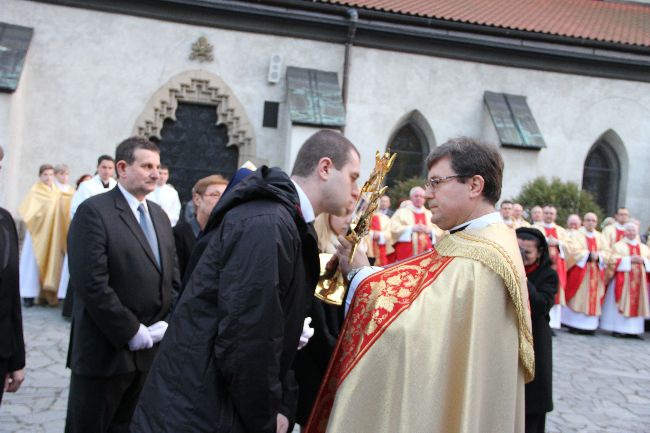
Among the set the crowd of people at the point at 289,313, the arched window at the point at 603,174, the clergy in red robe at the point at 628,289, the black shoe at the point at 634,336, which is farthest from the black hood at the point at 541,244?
the arched window at the point at 603,174

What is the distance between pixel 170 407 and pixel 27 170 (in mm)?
12826

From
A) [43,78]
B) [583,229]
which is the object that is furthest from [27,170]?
[583,229]

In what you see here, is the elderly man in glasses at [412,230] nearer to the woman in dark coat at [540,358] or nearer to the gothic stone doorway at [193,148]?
the gothic stone doorway at [193,148]

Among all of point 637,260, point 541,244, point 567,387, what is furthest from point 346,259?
point 637,260

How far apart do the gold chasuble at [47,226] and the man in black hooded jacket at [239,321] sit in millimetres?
8250

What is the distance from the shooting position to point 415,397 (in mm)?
2473

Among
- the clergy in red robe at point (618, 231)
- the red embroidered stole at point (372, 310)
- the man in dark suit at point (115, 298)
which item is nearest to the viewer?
the red embroidered stole at point (372, 310)

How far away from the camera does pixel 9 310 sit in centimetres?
351

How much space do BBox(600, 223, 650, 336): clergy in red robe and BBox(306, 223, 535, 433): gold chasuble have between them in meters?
9.94

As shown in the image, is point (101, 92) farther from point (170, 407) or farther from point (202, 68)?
point (170, 407)

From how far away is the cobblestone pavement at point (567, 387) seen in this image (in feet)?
17.2

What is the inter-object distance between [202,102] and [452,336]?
12.7m

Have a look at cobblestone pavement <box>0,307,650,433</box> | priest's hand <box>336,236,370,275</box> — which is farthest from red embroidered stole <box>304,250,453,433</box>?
cobblestone pavement <box>0,307,650,433</box>

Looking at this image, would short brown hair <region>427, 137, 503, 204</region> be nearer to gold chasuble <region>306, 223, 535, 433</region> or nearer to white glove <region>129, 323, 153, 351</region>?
gold chasuble <region>306, 223, 535, 433</region>
